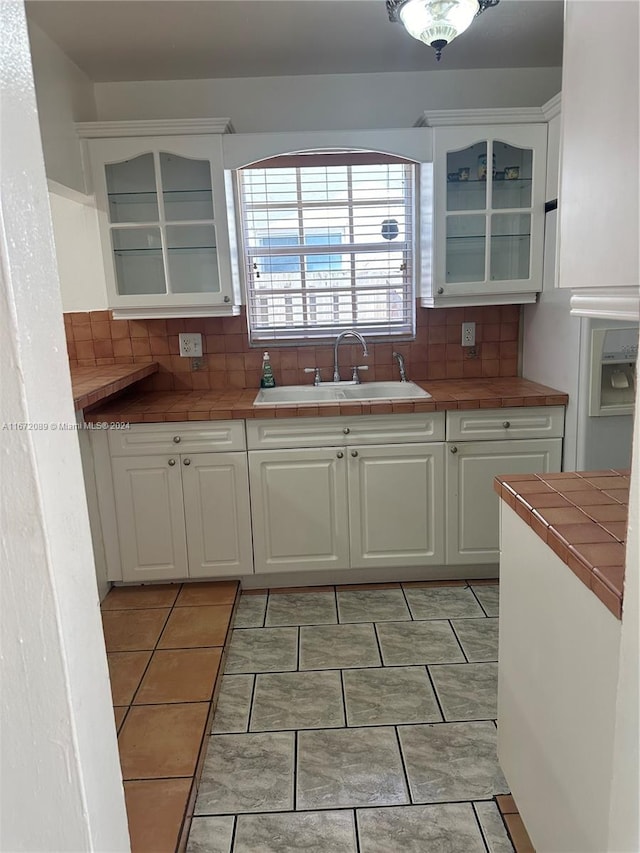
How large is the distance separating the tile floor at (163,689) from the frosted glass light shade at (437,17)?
227 cm

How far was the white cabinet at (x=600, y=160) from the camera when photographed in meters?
0.84

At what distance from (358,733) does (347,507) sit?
3.41ft

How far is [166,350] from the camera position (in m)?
3.08

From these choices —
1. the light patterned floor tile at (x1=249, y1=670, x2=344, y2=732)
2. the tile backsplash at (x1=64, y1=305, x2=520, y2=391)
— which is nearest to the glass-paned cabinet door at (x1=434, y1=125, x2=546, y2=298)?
the tile backsplash at (x1=64, y1=305, x2=520, y2=391)

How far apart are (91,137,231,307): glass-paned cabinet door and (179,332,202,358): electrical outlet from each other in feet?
0.98

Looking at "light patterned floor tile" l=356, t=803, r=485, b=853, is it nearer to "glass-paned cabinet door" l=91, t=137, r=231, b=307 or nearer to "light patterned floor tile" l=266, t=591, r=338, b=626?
"light patterned floor tile" l=266, t=591, r=338, b=626

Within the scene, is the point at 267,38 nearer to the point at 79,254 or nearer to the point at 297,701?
the point at 79,254

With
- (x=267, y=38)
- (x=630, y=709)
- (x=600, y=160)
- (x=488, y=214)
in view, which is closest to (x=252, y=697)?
(x=630, y=709)

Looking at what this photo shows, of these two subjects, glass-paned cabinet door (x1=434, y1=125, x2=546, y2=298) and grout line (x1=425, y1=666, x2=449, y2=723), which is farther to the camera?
glass-paned cabinet door (x1=434, y1=125, x2=546, y2=298)

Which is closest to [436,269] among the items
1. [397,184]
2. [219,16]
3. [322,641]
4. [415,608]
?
[397,184]

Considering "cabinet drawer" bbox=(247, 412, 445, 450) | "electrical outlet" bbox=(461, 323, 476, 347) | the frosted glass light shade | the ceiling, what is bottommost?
"cabinet drawer" bbox=(247, 412, 445, 450)

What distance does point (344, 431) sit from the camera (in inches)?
104

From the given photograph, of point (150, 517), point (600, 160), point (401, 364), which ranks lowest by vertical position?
point (150, 517)

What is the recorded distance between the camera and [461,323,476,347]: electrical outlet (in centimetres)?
311
